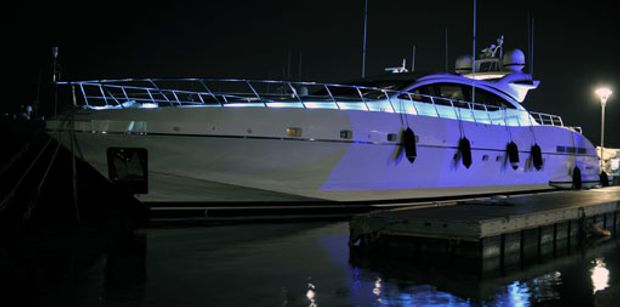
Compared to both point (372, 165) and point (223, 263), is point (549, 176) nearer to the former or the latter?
point (372, 165)

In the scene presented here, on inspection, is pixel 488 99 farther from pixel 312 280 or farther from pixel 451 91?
pixel 312 280

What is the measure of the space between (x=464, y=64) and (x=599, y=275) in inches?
576

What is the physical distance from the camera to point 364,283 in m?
7.53

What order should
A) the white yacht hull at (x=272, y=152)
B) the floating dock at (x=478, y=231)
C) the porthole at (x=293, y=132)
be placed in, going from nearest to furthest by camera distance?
the floating dock at (x=478, y=231) < the white yacht hull at (x=272, y=152) < the porthole at (x=293, y=132)

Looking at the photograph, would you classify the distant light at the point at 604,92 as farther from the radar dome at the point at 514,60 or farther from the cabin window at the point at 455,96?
the cabin window at the point at 455,96

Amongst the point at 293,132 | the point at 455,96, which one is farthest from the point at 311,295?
the point at 455,96

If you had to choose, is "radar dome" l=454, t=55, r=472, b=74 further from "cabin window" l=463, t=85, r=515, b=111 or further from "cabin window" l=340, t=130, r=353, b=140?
→ "cabin window" l=340, t=130, r=353, b=140

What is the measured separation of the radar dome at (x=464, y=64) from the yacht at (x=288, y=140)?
5.57 metres

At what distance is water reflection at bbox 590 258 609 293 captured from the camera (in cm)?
776

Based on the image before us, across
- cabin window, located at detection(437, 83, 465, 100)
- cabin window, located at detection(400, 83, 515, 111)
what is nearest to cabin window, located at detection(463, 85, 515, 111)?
cabin window, located at detection(400, 83, 515, 111)

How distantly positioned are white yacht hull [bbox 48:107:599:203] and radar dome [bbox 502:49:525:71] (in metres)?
7.17

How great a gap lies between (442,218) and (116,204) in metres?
9.49

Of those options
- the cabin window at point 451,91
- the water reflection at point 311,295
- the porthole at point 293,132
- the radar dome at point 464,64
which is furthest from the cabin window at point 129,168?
the radar dome at point 464,64

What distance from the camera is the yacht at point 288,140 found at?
11.8 m
